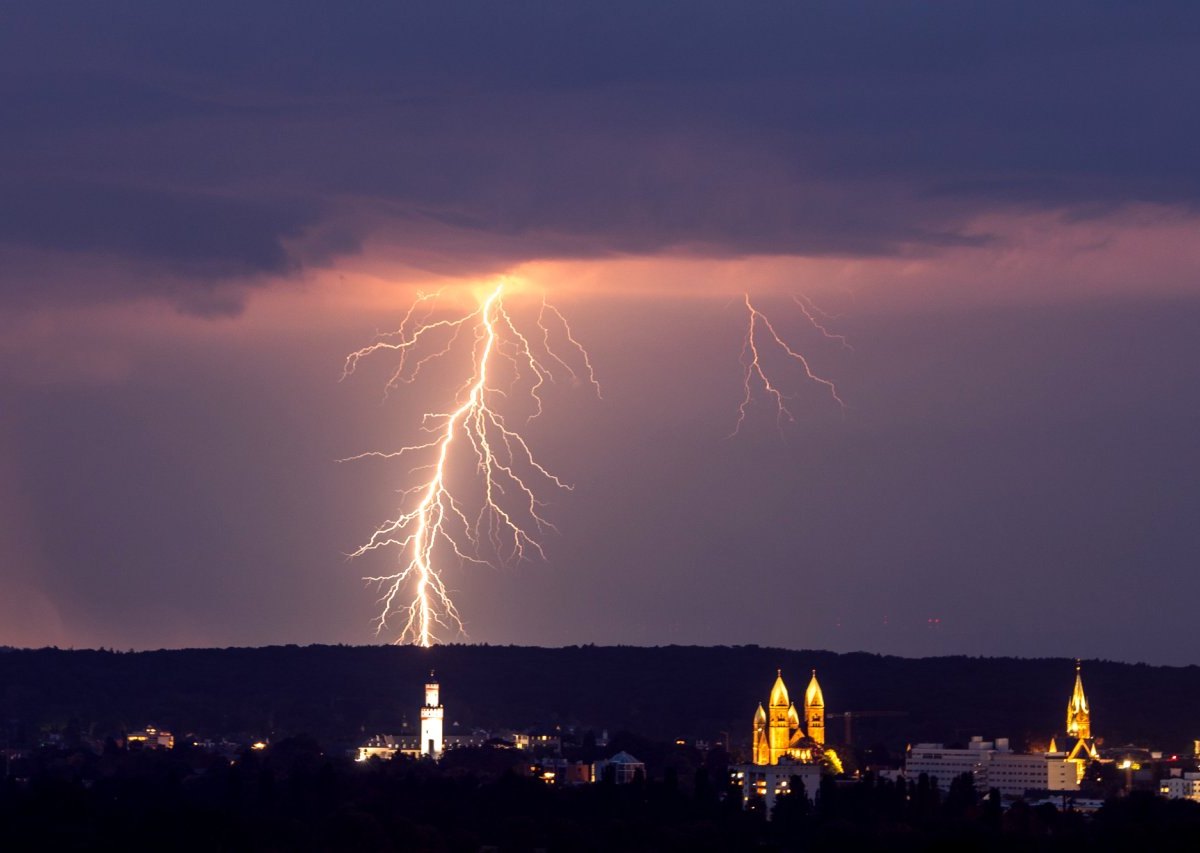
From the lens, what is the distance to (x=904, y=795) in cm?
17275

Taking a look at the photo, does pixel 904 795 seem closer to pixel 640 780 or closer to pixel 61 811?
pixel 640 780

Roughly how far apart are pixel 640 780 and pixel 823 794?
1072 cm

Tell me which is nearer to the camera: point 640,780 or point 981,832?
point 981,832

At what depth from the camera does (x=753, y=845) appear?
5507 inches

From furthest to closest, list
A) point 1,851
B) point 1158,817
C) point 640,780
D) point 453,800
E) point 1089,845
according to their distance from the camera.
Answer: point 640,780 < point 453,800 < point 1158,817 < point 1089,845 < point 1,851

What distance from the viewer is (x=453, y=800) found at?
165 meters

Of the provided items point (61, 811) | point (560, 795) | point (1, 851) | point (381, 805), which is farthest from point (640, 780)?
point (1, 851)

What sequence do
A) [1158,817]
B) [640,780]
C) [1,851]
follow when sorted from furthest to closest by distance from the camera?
[640,780], [1158,817], [1,851]

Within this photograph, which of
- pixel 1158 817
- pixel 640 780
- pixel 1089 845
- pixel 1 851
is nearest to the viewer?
pixel 1 851

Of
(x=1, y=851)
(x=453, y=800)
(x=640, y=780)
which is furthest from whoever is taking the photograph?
(x=640, y=780)

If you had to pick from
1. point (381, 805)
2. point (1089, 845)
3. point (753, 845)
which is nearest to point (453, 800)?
point (381, 805)

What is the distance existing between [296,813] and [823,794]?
31.2m

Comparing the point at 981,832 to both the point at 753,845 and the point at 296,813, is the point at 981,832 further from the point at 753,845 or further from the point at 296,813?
the point at 296,813

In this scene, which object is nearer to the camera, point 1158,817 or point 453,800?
point 1158,817
